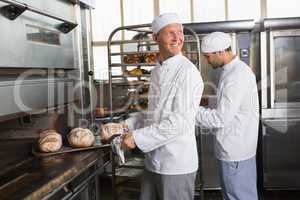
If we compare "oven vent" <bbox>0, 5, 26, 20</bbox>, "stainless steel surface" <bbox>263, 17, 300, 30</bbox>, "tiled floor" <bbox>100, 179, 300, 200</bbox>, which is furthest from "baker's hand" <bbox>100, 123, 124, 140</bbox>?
"stainless steel surface" <bbox>263, 17, 300, 30</bbox>

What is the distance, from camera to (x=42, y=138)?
5.07 feet

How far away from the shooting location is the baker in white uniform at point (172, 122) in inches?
62.1

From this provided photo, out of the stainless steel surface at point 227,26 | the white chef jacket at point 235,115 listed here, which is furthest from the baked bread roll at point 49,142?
the stainless steel surface at point 227,26

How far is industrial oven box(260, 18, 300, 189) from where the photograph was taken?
3.28 metres

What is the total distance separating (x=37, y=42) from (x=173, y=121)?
731 mm

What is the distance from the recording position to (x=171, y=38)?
1.66 metres

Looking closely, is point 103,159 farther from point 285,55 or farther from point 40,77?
point 285,55

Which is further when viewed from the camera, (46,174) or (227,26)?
(227,26)

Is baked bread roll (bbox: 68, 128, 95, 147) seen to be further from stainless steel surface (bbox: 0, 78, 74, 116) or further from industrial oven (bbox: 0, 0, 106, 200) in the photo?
stainless steel surface (bbox: 0, 78, 74, 116)

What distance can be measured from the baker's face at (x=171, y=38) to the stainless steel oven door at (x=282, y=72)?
1.87 meters

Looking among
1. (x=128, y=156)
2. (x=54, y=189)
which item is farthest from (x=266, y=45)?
(x=54, y=189)

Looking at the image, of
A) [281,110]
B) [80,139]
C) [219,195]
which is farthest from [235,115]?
[219,195]

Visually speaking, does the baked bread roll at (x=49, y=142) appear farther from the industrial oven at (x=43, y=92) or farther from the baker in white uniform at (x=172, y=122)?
the baker in white uniform at (x=172, y=122)

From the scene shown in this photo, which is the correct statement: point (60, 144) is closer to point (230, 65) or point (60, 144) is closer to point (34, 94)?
point (34, 94)
